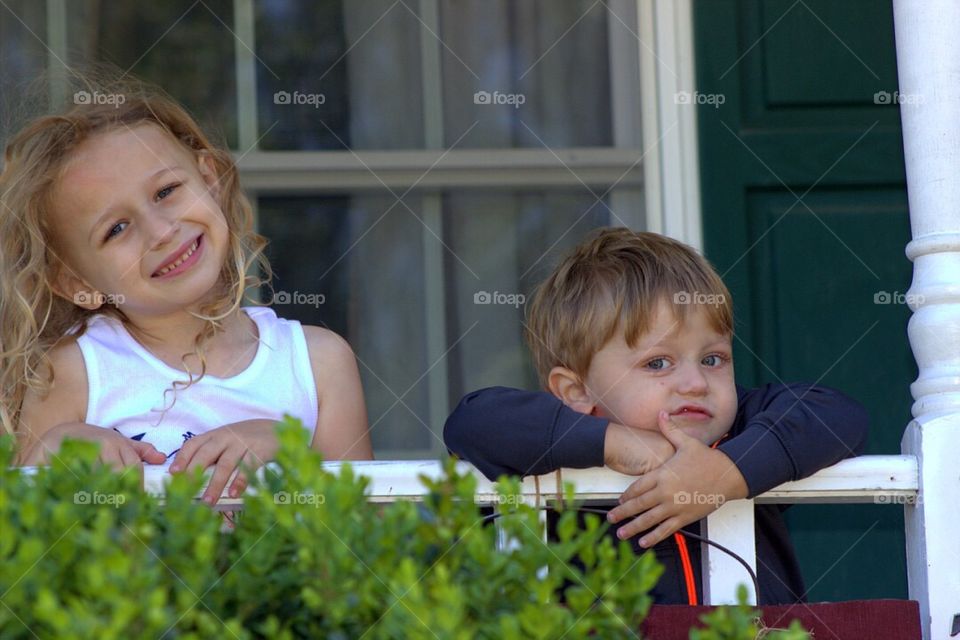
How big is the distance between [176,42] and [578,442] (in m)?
2.38

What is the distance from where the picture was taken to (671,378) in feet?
7.88

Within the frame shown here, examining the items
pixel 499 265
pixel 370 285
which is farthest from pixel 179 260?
pixel 499 265

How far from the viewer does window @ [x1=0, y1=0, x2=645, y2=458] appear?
399cm

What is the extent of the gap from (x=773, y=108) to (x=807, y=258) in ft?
1.34

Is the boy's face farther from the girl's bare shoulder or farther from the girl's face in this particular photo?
the girl's bare shoulder

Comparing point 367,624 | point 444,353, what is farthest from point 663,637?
point 444,353

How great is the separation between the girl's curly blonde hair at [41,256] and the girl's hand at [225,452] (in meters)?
0.36

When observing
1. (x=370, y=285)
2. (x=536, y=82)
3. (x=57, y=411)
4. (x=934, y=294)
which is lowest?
(x=57, y=411)

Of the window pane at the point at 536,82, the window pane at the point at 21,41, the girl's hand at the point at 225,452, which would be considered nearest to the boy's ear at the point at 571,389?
the girl's hand at the point at 225,452

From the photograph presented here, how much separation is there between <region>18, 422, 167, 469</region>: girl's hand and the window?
1.49 metres

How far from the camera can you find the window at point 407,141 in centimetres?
399

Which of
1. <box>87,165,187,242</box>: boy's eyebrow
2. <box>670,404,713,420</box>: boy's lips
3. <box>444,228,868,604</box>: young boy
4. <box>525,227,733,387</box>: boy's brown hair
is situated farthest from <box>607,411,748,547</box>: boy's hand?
<box>87,165,187,242</box>: boy's eyebrow

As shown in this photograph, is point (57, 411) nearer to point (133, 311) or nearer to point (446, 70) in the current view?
point (133, 311)

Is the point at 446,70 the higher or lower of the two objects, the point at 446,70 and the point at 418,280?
the higher
